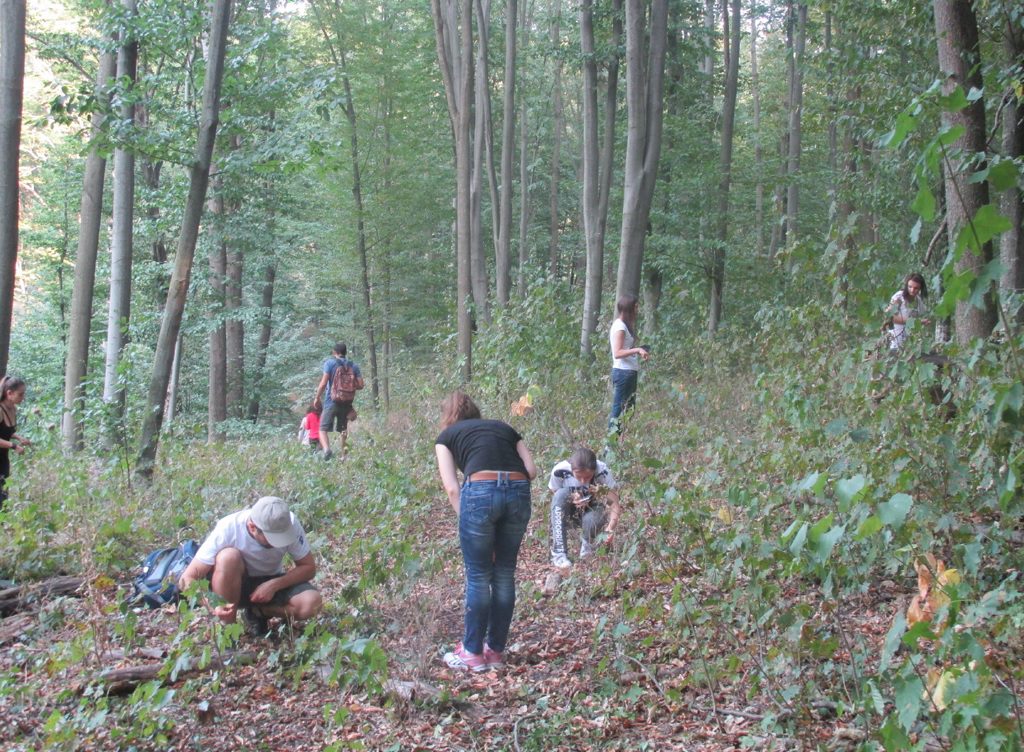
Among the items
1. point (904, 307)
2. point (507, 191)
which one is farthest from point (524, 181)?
point (904, 307)

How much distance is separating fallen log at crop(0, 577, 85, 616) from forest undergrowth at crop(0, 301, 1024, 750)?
0.08 meters

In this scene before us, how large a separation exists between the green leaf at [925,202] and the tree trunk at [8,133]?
8337 millimetres

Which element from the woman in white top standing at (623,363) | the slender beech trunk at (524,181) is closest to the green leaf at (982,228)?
the woman in white top standing at (623,363)

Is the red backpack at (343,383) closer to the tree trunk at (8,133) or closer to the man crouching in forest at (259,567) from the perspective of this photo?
the tree trunk at (8,133)

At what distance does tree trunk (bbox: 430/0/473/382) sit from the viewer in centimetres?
1366

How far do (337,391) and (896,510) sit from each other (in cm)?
1005

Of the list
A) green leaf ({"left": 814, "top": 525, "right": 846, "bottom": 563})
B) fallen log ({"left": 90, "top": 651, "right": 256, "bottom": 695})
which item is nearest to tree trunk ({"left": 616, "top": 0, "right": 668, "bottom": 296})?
fallen log ({"left": 90, "top": 651, "right": 256, "bottom": 695})

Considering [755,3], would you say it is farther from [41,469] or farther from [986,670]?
[986,670]

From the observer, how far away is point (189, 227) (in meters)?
8.75

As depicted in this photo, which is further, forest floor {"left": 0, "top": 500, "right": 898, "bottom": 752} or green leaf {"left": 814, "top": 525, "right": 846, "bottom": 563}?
forest floor {"left": 0, "top": 500, "right": 898, "bottom": 752}

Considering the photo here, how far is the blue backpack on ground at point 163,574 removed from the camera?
5.48m

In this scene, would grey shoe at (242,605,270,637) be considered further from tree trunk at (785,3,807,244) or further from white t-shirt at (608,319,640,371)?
tree trunk at (785,3,807,244)

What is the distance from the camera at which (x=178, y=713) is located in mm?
4258

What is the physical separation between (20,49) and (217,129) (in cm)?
192
